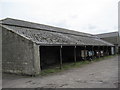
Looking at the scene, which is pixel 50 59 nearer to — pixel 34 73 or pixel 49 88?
pixel 34 73

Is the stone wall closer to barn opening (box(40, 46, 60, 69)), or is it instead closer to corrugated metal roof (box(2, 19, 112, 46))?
corrugated metal roof (box(2, 19, 112, 46))

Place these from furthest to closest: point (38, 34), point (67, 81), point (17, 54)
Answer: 1. point (38, 34)
2. point (17, 54)
3. point (67, 81)

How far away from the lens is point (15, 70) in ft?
34.3

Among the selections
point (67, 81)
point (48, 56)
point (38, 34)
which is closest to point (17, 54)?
point (38, 34)

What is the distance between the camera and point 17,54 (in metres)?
10.4

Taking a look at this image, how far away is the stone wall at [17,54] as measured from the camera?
952 cm

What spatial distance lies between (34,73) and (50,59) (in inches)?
324

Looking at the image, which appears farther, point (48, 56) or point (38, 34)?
point (48, 56)

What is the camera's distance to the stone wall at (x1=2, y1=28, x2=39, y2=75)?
9523 mm

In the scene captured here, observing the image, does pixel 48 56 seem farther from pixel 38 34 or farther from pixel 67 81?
pixel 67 81

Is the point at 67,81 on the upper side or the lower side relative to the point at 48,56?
lower

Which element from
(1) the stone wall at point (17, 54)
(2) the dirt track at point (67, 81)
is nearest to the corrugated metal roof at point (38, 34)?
(1) the stone wall at point (17, 54)

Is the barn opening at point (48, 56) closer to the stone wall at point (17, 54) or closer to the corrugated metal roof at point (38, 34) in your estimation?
the corrugated metal roof at point (38, 34)

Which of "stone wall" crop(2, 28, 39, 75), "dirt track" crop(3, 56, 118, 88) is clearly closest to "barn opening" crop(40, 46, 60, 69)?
"stone wall" crop(2, 28, 39, 75)
